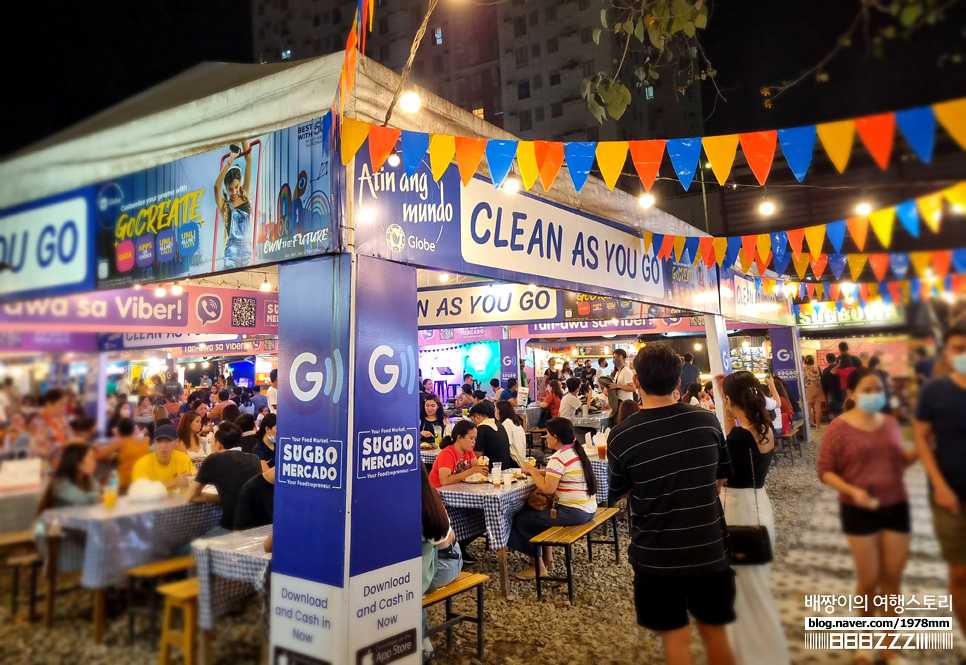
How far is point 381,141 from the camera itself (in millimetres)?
3402

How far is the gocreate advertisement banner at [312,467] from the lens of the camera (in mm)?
3209

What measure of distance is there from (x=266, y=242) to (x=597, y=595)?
4.26m

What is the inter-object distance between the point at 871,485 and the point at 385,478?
2.54 metres

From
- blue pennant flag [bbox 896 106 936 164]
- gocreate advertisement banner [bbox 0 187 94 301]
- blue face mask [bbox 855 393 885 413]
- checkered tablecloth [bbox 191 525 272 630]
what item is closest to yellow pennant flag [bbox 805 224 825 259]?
blue pennant flag [bbox 896 106 936 164]

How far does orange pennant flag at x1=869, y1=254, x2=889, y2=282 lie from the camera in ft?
5.97

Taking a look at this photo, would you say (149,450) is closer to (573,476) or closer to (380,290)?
(380,290)

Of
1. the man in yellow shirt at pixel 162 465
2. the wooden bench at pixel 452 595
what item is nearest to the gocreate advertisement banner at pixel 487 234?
the man in yellow shirt at pixel 162 465

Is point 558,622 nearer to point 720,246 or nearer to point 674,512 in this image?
point 674,512

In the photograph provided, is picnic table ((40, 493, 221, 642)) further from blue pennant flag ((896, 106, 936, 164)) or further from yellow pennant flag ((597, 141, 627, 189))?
yellow pennant flag ((597, 141, 627, 189))

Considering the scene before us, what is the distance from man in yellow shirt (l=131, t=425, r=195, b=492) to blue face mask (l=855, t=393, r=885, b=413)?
245cm

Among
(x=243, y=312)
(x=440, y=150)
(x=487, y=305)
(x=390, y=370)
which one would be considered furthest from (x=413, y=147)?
(x=243, y=312)

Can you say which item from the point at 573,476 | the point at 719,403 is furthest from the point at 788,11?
the point at 719,403

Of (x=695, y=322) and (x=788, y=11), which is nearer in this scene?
(x=788, y=11)

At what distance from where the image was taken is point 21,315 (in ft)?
6.32
